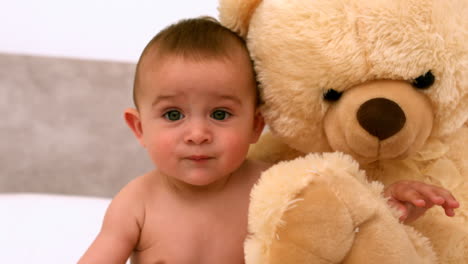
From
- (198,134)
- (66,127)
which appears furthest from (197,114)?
(66,127)

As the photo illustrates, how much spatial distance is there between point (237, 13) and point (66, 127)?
93 cm

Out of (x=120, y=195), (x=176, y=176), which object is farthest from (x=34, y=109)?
(x=176, y=176)

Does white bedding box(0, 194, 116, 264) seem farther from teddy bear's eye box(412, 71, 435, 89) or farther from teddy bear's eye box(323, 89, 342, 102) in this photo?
teddy bear's eye box(412, 71, 435, 89)

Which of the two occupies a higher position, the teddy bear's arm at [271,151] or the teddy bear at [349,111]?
the teddy bear at [349,111]

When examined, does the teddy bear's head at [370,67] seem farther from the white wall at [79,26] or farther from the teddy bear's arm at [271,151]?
the white wall at [79,26]

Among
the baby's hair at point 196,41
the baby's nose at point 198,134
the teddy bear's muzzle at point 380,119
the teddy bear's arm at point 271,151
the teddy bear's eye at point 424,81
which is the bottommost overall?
the teddy bear's arm at point 271,151

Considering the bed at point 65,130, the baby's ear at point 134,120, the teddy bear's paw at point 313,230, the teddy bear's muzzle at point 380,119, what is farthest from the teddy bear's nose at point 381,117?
the bed at point 65,130

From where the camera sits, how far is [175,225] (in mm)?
900

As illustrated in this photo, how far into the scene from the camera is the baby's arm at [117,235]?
2.85 feet

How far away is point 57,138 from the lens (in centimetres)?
164

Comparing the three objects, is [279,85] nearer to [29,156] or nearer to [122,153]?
[122,153]

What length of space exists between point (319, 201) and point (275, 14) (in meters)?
0.29

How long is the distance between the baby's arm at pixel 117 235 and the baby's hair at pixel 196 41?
182 mm

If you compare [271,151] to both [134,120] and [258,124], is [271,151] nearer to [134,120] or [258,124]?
[258,124]
